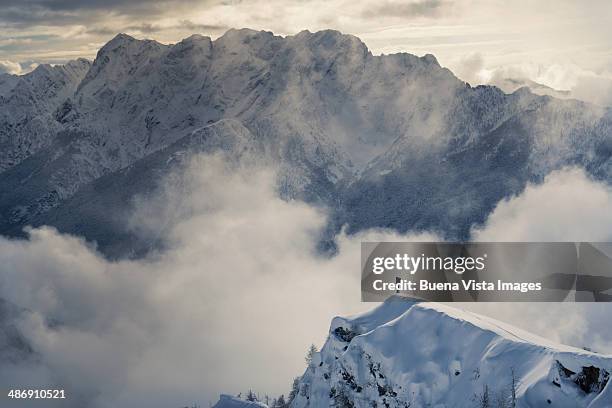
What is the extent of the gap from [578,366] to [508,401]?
1476 centimetres

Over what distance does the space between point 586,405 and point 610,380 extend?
7.58 meters

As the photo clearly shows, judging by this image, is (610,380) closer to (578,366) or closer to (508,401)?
(578,366)

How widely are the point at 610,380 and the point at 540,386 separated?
14.3 meters

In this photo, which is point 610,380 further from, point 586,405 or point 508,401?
point 508,401

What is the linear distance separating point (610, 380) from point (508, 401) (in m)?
20.1

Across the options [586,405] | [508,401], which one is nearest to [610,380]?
[586,405]

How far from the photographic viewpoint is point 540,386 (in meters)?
190

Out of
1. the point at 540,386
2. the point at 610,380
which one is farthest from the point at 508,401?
the point at 610,380

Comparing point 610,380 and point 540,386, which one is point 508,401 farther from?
point 610,380

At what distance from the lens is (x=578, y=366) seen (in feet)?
614

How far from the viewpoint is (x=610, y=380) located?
18088 cm

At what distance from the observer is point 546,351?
197m

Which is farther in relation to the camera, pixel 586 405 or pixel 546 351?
pixel 546 351

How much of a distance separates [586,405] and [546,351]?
15118 mm
